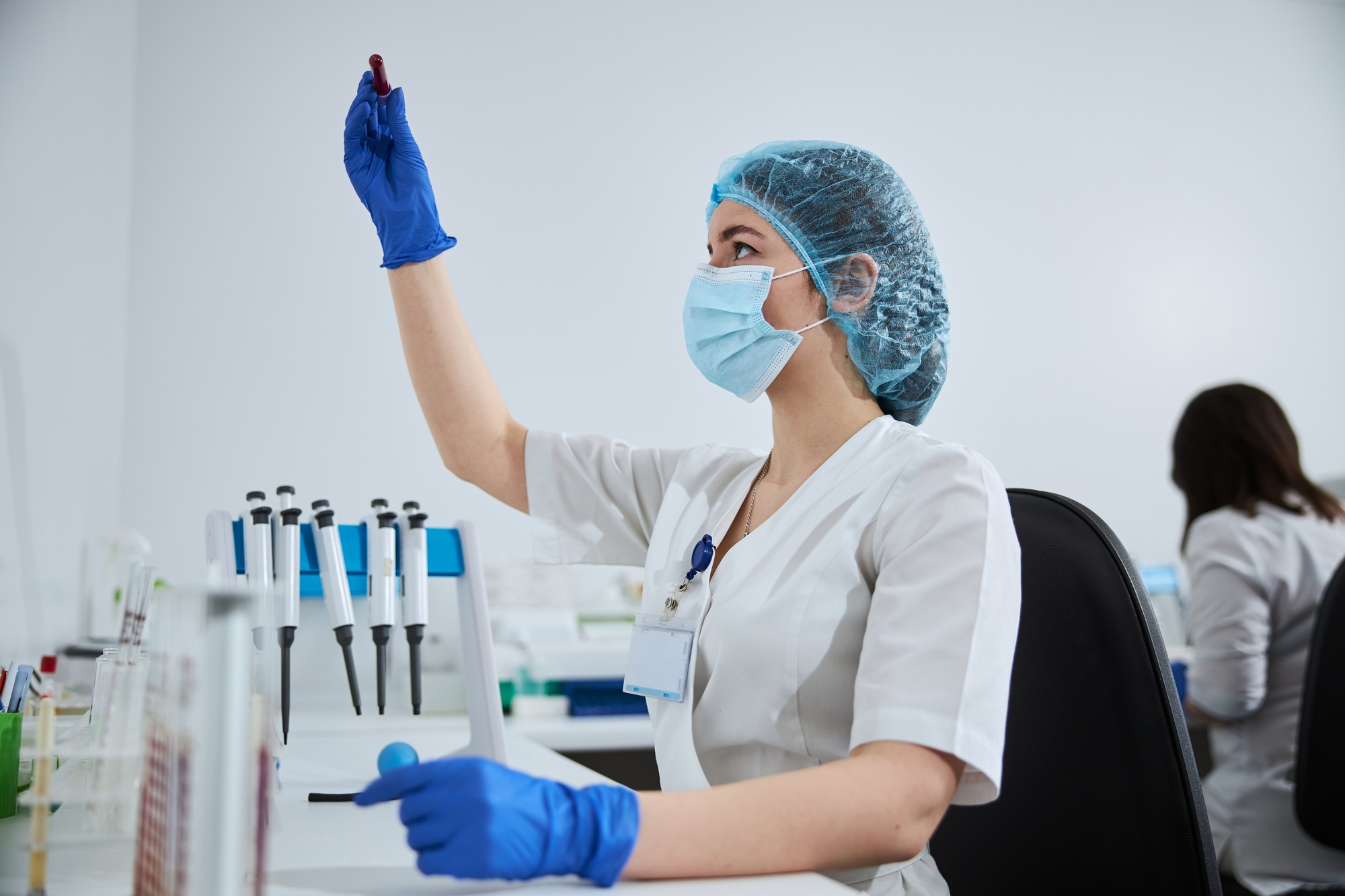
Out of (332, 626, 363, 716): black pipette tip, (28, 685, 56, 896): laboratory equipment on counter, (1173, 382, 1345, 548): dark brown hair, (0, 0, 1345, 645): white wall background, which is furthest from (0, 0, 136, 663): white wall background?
(1173, 382, 1345, 548): dark brown hair

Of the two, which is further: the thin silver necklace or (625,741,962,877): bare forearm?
the thin silver necklace

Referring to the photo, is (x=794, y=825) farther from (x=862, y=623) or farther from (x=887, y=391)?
(x=887, y=391)

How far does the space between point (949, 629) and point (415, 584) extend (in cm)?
52

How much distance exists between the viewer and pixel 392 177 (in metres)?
1.17

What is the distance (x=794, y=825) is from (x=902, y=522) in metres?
0.30

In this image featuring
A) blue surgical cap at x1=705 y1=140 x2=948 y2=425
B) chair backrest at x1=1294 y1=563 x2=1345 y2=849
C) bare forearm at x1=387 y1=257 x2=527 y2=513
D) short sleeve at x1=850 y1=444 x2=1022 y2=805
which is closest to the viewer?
short sleeve at x1=850 y1=444 x2=1022 y2=805

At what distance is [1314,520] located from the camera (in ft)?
5.94

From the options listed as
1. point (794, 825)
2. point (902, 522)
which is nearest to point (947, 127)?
point (902, 522)

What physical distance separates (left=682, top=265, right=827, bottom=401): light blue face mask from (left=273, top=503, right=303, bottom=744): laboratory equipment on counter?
0.52m

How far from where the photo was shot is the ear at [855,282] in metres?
1.04

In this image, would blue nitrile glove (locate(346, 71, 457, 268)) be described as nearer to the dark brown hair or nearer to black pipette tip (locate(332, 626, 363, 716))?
black pipette tip (locate(332, 626, 363, 716))

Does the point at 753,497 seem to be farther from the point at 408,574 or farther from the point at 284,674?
the point at 284,674

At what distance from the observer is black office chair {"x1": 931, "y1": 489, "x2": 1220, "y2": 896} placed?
2.43ft

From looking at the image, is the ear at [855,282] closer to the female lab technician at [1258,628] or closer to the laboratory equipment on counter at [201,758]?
the laboratory equipment on counter at [201,758]
